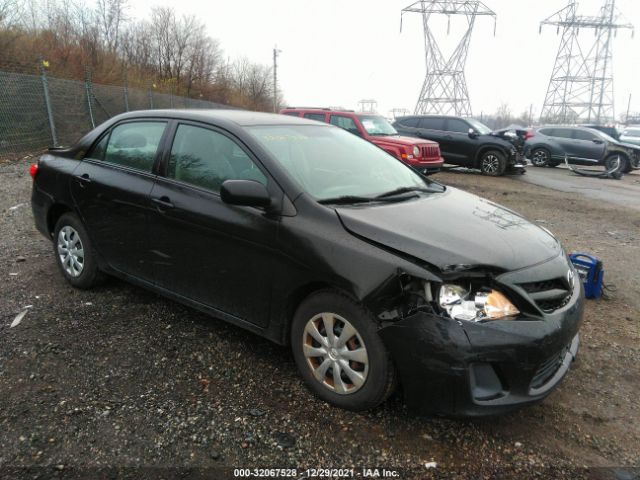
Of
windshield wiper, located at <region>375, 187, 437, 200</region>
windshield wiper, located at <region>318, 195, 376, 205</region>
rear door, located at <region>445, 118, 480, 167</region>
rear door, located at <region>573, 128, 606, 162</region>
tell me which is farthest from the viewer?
rear door, located at <region>573, 128, 606, 162</region>

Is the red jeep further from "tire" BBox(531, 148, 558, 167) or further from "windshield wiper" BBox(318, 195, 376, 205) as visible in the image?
"tire" BBox(531, 148, 558, 167)

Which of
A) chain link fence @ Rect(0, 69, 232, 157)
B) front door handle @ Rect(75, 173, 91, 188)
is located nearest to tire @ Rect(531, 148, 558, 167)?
chain link fence @ Rect(0, 69, 232, 157)

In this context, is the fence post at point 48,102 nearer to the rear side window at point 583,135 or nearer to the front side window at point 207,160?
the front side window at point 207,160

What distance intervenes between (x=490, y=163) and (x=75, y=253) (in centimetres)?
1310

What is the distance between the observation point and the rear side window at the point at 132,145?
3617mm

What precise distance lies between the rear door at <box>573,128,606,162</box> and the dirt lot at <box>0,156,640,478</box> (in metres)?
16.2

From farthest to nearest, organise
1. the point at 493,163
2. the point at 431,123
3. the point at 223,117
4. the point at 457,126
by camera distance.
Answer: the point at 431,123
the point at 457,126
the point at 493,163
the point at 223,117

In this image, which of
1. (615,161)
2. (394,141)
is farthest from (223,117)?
(615,161)

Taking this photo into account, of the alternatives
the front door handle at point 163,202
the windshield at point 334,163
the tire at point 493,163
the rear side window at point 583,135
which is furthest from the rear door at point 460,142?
the front door handle at point 163,202

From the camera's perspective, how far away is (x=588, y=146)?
17.9 meters

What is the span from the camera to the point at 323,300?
8.61 feet

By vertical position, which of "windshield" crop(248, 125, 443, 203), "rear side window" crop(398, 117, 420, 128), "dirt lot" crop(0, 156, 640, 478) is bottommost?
"dirt lot" crop(0, 156, 640, 478)

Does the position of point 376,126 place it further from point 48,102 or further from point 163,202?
point 163,202

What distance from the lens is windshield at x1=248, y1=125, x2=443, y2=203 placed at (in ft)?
10.0
